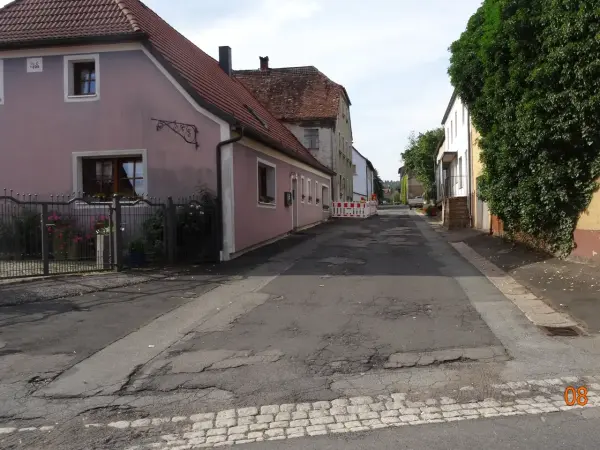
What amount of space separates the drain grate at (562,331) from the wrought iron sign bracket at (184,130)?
9.98 m

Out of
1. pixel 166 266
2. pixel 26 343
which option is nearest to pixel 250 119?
pixel 166 266

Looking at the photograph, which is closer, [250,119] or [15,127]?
[15,127]

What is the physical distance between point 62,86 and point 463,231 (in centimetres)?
1565

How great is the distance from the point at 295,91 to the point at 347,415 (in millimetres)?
33104

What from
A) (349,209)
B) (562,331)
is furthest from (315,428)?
(349,209)

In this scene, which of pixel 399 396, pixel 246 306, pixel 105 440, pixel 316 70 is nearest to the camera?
pixel 105 440

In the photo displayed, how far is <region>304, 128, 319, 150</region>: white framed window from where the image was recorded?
34.3 meters

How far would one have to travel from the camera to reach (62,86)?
49.0ft

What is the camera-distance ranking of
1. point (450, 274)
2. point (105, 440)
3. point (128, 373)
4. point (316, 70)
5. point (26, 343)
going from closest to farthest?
point (105, 440) < point (128, 373) < point (26, 343) < point (450, 274) < point (316, 70)

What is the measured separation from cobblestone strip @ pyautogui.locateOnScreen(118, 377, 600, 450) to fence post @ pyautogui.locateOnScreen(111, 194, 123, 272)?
8.37 m

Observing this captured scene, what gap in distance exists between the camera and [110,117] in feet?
48.6

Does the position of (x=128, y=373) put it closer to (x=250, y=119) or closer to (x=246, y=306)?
(x=246, y=306)

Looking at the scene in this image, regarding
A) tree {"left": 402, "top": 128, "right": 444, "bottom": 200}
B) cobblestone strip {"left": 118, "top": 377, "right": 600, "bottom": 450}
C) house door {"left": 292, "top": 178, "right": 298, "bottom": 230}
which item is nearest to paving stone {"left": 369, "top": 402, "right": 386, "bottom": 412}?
cobblestone strip {"left": 118, "top": 377, "right": 600, "bottom": 450}
